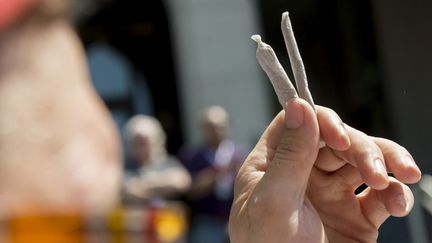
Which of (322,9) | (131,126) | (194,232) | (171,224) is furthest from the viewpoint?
(131,126)

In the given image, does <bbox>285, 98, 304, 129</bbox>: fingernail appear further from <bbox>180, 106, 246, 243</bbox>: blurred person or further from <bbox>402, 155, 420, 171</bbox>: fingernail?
<bbox>180, 106, 246, 243</bbox>: blurred person

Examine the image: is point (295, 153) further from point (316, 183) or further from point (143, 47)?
point (143, 47)

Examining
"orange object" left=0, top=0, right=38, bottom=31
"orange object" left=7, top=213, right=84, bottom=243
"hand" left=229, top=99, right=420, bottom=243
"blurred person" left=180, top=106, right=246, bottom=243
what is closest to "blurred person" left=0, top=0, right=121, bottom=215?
"orange object" left=0, top=0, right=38, bottom=31

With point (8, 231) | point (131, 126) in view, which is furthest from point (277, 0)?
point (131, 126)

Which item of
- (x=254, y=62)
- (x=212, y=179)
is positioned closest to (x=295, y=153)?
(x=212, y=179)

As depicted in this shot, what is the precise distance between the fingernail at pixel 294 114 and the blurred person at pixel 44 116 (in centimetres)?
129

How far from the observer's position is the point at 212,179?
5887 millimetres

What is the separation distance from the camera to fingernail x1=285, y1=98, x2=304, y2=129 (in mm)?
1232

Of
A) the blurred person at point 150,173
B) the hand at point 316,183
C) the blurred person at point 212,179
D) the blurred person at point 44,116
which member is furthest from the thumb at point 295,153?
the blurred person at point 150,173

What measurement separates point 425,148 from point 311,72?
0.69 feet

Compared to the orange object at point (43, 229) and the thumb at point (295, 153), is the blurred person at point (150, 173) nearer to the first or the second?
the orange object at point (43, 229)

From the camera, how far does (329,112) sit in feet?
4.22

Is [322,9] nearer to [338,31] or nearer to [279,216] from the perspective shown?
[338,31]

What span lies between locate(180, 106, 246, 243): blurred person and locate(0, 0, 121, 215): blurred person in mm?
3068
